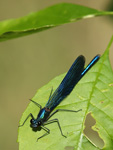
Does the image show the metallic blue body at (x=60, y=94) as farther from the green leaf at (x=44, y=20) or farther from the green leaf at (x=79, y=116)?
the green leaf at (x=44, y=20)

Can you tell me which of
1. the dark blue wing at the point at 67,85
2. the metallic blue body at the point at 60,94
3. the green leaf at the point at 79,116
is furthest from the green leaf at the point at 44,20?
the dark blue wing at the point at 67,85

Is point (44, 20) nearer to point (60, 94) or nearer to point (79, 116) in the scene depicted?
point (79, 116)

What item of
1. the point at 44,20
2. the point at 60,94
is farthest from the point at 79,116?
the point at 44,20

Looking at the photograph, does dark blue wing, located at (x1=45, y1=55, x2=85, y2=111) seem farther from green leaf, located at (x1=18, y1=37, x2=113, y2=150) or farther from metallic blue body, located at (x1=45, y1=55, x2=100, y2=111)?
green leaf, located at (x1=18, y1=37, x2=113, y2=150)

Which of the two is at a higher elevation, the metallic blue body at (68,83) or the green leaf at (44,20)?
the green leaf at (44,20)

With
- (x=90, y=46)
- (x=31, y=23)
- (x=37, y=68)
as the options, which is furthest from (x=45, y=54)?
(x=31, y=23)

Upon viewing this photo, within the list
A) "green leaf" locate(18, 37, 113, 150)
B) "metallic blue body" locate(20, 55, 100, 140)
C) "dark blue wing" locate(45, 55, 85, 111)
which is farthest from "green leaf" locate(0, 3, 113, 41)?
"dark blue wing" locate(45, 55, 85, 111)

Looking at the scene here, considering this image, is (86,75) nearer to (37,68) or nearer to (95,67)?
(95,67)
